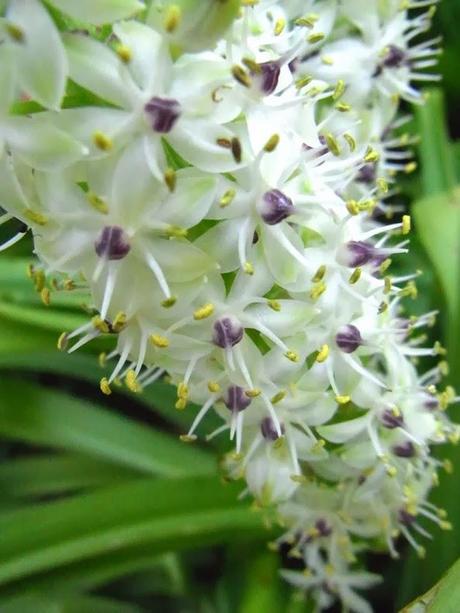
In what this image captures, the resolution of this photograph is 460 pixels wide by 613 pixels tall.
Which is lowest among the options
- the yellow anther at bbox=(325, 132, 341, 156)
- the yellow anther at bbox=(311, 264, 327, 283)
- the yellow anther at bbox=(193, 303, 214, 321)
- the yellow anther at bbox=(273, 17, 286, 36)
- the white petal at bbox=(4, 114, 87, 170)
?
the yellow anther at bbox=(193, 303, 214, 321)

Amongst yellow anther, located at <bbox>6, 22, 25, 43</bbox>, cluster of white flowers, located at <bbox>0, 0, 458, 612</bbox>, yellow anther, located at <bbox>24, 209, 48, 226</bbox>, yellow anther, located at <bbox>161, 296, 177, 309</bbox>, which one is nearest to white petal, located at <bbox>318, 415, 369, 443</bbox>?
cluster of white flowers, located at <bbox>0, 0, 458, 612</bbox>

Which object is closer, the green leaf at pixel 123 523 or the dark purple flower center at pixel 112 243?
the dark purple flower center at pixel 112 243

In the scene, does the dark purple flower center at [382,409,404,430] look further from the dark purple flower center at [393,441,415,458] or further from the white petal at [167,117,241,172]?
the white petal at [167,117,241,172]

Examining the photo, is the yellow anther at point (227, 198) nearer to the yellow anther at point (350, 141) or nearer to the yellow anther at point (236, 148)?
the yellow anther at point (236, 148)

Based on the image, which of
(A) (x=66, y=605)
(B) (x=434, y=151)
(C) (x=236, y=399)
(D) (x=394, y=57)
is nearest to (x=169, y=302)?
(C) (x=236, y=399)

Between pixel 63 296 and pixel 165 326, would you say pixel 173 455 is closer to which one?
pixel 63 296

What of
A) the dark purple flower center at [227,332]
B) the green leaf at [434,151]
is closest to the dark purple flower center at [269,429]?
the dark purple flower center at [227,332]
